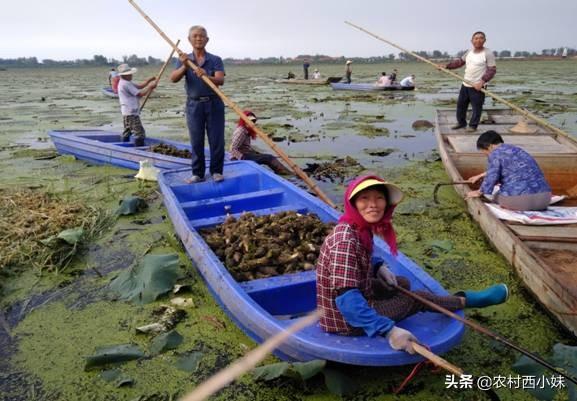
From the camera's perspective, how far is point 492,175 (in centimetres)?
459

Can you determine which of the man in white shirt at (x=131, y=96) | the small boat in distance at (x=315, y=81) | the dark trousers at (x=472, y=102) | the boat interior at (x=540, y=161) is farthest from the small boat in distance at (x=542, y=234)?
the small boat in distance at (x=315, y=81)

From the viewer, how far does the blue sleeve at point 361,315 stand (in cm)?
238

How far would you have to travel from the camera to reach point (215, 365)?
2.98 metres

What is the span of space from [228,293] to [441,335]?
4.44ft

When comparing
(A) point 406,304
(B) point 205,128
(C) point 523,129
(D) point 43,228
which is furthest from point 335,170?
(A) point 406,304

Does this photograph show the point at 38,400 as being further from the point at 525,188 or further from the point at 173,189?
the point at 525,188

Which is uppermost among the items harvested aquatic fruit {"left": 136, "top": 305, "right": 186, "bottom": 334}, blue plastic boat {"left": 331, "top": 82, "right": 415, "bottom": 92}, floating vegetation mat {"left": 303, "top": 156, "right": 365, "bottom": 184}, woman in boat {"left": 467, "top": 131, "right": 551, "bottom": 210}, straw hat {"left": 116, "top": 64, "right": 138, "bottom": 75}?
straw hat {"left": 116, "top": 64, "right": 138, "bottom": 75}

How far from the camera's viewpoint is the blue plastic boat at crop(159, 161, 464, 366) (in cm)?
241

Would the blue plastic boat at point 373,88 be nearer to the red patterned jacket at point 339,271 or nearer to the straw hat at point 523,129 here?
the straw hat at point 523,129

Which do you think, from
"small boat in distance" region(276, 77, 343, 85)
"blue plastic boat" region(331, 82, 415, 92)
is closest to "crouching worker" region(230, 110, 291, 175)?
"blue plastic boat" region(331, 82, 415, 92)

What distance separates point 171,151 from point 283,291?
5.14 meters

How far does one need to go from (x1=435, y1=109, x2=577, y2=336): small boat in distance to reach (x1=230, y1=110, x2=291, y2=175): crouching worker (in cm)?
253

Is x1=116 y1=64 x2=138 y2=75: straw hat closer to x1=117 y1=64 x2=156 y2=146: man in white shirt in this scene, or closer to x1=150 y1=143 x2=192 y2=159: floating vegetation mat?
x1=117 y1=64 x2=156 y2=146: man in white shirt

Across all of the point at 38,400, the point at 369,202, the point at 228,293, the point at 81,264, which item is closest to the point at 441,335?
the point at 369,202
